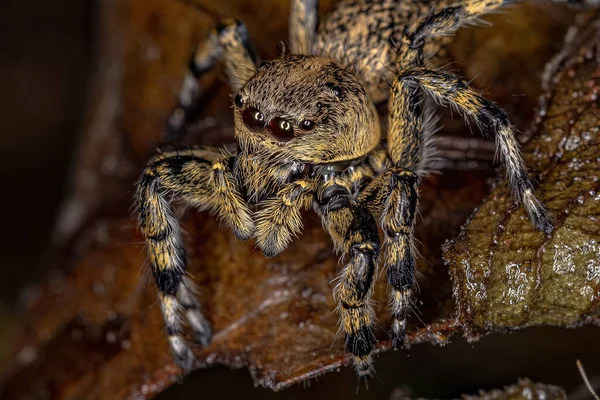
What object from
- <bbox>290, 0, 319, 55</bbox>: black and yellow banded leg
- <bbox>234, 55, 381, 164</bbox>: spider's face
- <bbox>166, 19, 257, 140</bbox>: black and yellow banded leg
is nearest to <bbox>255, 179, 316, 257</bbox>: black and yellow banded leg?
<bbox>234, 55, 381, 164</bbox>: spider's face

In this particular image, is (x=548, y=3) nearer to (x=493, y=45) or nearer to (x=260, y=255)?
(x=493, y=45)

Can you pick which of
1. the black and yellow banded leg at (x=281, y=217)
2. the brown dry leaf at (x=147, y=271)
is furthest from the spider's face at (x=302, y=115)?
the brown dry leaf at (x=147, y=271)

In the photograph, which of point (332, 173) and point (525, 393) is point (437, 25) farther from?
point (525, 393)

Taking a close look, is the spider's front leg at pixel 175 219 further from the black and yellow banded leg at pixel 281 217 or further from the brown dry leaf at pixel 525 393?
the brown dry leaf at pixel 525 393

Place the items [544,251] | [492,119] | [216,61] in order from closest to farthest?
[544,251], [492,119], [216,61]

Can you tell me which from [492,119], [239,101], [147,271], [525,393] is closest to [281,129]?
[239,101]

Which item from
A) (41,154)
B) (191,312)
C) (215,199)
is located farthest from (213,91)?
(41,154)

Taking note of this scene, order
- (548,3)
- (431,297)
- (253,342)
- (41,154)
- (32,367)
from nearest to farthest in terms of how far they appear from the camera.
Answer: (431,297) < (253,342) < (548,3) < (32,367) < (41,154)
